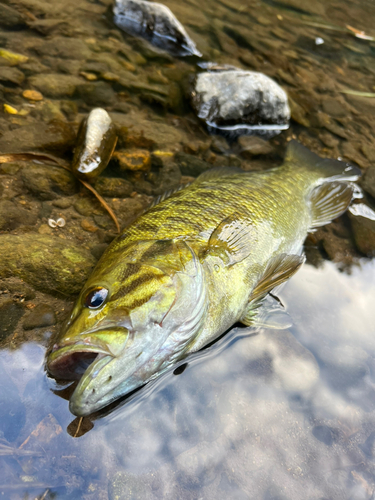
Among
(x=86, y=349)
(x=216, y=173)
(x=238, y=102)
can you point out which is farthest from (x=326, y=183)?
(x=86, y=349)

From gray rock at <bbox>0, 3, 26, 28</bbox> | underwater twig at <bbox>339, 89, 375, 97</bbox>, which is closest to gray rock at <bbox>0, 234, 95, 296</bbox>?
gray rock at <bbox>0, 3, 26, 28</bbox>

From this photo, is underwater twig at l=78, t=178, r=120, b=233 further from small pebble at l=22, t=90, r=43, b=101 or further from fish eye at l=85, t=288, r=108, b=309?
small pebble at l=22, t=90, r=43, b=101

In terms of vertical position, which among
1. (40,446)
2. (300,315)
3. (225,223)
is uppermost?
(225,223)

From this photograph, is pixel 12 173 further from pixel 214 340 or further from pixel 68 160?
pixel 214 340

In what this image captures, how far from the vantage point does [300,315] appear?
3.30 m

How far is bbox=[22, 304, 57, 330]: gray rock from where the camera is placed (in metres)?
2.63

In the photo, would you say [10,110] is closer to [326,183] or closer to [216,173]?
[216,173]

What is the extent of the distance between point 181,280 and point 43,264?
113 cm

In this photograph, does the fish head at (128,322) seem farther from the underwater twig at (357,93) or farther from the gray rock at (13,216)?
the underwater twig at (357,93)

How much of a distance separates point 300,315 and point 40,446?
2219 millimetres

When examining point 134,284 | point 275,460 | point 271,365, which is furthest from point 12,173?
point 275,460

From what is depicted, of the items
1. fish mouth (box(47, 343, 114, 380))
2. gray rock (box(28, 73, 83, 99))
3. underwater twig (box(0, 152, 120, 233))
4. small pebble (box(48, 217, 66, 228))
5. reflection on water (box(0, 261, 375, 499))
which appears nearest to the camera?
fish mouth (box(47, 343, 114, 380))

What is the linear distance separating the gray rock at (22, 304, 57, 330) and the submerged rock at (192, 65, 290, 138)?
3366 mm

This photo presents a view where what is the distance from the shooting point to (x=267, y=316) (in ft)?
10.3
